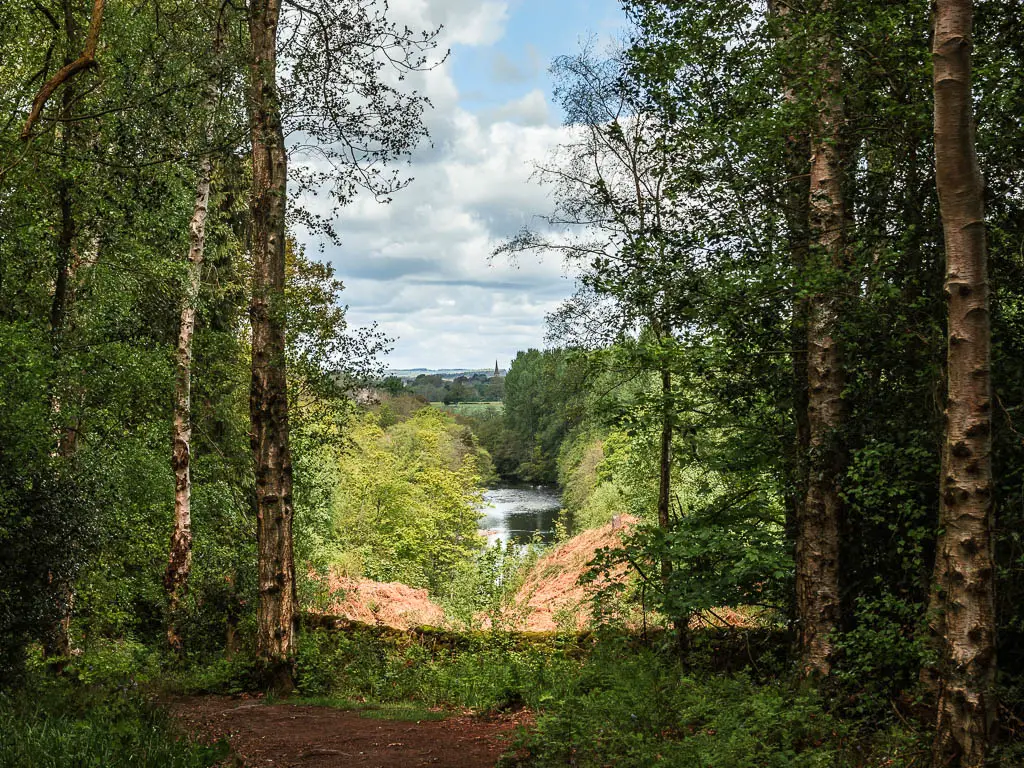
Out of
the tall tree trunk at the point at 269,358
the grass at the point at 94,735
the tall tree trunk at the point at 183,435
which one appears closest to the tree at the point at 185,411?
the tall tree trunk at the point at 183,435

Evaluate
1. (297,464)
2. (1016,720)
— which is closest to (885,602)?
(1016,720)

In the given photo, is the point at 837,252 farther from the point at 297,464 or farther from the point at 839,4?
the point at 297,464

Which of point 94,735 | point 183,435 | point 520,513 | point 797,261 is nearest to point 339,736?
point 94,735

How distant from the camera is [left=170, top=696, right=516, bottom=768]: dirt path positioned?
5.68 m

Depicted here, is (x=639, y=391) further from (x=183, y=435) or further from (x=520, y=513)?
(x=520, y=513)

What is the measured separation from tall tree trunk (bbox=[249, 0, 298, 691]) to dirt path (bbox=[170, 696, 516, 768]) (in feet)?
3.54

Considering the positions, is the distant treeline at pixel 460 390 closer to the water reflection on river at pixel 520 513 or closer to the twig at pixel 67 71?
the water reflection on river at pixel 520 513

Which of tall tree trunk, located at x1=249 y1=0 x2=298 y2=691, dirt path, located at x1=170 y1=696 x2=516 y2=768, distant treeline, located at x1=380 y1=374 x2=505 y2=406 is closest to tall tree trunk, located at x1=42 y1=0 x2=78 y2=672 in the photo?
tall tree trunk, located at x1=249 y1=0 x2=298 y2=691

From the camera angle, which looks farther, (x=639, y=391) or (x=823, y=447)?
(x=639, y=391)

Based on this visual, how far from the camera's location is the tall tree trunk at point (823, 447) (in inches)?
256

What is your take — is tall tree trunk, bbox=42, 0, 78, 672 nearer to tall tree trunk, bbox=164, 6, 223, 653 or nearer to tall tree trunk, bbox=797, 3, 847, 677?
tall tree trunk, bbox=164, 6, 223, 653

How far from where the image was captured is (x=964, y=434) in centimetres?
405

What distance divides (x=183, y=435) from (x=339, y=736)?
5781 millimetres

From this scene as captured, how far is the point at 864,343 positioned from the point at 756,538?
250 cm
